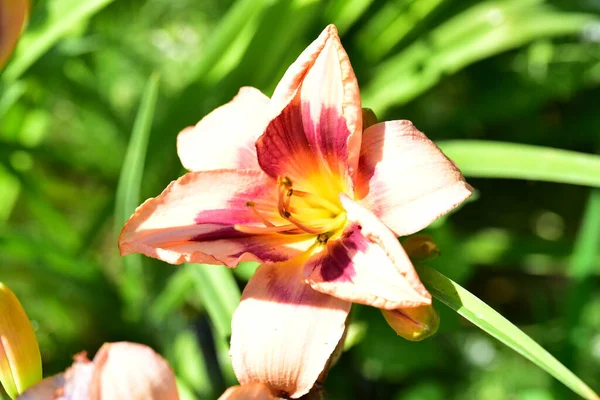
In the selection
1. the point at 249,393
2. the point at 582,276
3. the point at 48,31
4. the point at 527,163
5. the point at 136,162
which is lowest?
the point at 582,276

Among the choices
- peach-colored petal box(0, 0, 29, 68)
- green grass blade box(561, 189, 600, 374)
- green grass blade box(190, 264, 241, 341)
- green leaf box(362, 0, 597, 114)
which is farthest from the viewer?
green leaf box(362, 0, 597, 114)

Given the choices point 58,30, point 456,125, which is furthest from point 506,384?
point 58,30

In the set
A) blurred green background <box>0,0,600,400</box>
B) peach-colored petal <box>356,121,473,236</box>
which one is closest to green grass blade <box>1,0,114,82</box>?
blurred green background <box>0,0,600,400</box>

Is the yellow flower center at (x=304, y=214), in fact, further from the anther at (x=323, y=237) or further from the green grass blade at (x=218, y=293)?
the green grass blade at (x=218, y=293)

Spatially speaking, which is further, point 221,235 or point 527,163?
point 527,163

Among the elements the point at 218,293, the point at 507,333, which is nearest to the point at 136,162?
the point at 218,293

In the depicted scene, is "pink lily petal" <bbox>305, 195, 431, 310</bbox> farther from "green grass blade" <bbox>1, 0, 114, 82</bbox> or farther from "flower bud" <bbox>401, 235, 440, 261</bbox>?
"green grass blade" <bbox>1, 0, 114, 82</bbox>

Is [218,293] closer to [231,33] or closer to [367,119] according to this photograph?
[367,119]

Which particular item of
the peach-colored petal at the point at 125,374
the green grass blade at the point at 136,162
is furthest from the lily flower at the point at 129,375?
the green grass blade at the point at 136,162
